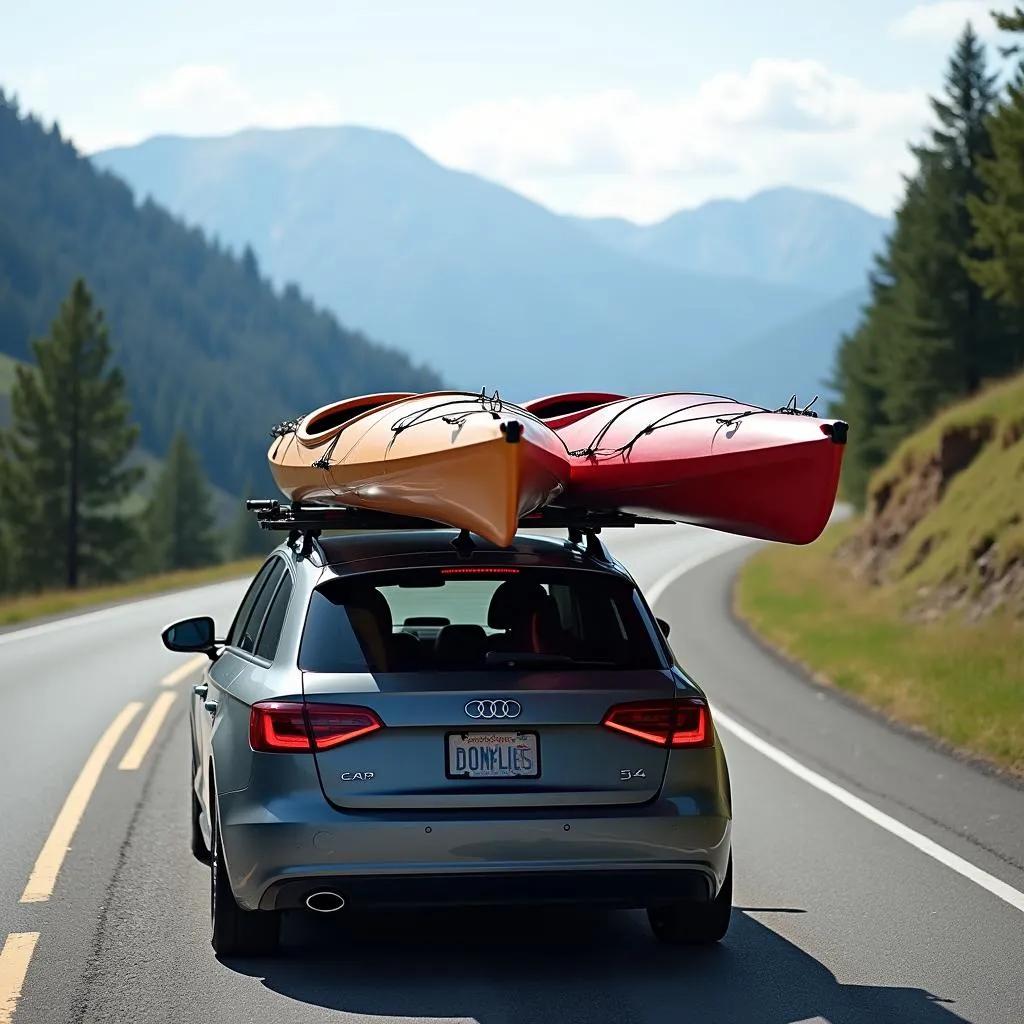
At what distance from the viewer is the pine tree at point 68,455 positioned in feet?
239

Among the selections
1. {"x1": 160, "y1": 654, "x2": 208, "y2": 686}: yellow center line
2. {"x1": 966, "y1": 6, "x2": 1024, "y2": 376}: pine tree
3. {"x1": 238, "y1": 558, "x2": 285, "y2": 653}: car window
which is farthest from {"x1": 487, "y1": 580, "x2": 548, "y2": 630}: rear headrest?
{"x1": 966, "y1": 6, "x2": 1024, "y2": 376}: pine tree

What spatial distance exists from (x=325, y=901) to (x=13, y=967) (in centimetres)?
123

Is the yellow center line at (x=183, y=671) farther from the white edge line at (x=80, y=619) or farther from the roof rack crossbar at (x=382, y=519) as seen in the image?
the roof rack crossbar at (x=382, y=519)

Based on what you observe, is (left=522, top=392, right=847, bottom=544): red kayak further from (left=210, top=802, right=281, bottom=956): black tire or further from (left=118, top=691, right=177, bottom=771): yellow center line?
(left=118, top=691, right=177, bottom=771): yellow center line

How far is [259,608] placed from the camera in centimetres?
768

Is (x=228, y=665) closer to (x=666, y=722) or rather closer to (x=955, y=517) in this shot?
(x=666, y=722)

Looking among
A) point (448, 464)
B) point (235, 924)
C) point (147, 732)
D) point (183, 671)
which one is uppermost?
point (448, 464)

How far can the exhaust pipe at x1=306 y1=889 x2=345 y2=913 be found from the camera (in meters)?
6.07

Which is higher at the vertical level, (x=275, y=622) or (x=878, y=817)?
(x=275, y=622)

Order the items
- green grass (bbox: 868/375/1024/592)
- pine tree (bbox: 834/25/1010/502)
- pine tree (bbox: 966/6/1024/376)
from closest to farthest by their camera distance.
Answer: green grass (bbox: 868/375/1024/592), pine tree (bbox: 966/6/1024/376), pine tree (bbox: 834/25/1010/502)

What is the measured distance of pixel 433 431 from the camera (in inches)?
284

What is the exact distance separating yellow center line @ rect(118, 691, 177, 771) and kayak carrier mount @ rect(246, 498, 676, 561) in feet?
15.4

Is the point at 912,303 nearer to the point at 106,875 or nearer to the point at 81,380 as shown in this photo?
the point at 81,380

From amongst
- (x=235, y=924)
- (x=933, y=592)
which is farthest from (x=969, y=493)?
(x=235, y=924)
